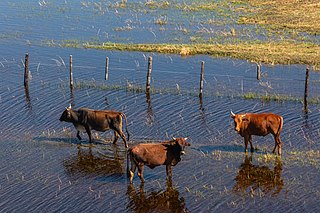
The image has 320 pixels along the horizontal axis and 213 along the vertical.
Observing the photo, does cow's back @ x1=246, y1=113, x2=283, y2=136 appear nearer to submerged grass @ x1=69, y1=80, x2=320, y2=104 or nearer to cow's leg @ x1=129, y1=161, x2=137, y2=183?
cow's leg @ x1=129, y1=161, x2=137, y2=183

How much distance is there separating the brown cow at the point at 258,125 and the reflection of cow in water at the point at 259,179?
1.16 metres

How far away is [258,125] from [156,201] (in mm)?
6081

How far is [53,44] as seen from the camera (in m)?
46.3

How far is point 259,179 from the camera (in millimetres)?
22719

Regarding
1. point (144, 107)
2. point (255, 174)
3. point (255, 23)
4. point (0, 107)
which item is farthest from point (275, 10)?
point (255, 174)

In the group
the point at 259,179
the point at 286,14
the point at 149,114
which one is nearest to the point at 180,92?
the point at 149,114

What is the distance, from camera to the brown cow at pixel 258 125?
25.0 meters

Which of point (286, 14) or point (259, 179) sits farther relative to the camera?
point (286, 14)

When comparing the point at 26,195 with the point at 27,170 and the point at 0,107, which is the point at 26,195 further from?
the point at 0,107

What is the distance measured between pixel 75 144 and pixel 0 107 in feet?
22.6

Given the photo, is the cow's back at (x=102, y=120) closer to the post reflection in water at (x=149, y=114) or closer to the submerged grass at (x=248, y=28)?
the post reflection in water at (x=149, y=114)

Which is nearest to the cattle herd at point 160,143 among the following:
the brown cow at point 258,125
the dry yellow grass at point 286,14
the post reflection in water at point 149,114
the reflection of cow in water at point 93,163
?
the brown cow at point 258,125

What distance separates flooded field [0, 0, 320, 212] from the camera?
69.2 ft

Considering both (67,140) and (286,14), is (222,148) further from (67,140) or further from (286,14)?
(286,14)
